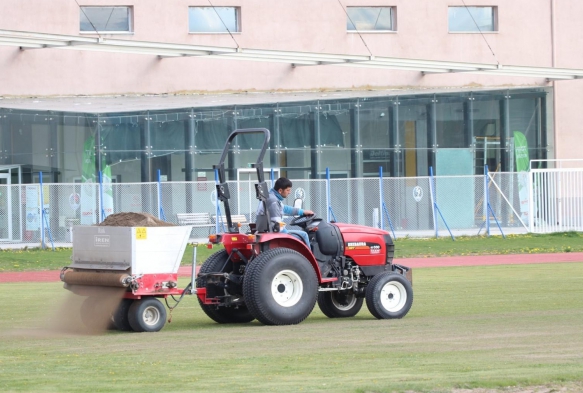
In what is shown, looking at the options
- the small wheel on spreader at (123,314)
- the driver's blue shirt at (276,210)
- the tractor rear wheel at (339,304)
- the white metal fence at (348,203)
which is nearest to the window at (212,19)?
the white metal fence at (348,203)

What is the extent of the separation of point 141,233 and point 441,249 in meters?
20.3

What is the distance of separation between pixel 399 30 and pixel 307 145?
27.9 feet

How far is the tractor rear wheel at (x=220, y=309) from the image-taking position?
47.1ft

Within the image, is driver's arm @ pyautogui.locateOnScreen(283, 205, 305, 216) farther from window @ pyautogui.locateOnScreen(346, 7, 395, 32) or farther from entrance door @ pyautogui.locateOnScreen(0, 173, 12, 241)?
window @ pyautogui.locateOnScreen(346, 7, 395, 32)

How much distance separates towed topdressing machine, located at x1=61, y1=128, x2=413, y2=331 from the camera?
44.0 feet

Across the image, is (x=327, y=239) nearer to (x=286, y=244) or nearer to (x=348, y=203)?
(x=286, y=244)

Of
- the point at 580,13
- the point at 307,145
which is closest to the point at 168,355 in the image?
the point at 307,145

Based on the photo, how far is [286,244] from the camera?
14.2 meters

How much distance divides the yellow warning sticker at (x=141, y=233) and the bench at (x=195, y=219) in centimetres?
2020

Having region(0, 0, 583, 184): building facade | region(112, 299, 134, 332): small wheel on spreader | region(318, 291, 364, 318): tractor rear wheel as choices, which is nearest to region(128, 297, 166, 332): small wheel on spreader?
Result: region(112, 299, 134, 332): small wheel on spreader

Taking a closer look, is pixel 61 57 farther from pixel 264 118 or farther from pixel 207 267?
pixel 207 267

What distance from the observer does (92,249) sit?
1371 centimetres

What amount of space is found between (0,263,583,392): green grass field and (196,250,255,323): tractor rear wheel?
0.34 meters

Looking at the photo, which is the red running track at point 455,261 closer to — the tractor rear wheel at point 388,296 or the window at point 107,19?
the tractor rear wheel at point 388,296
